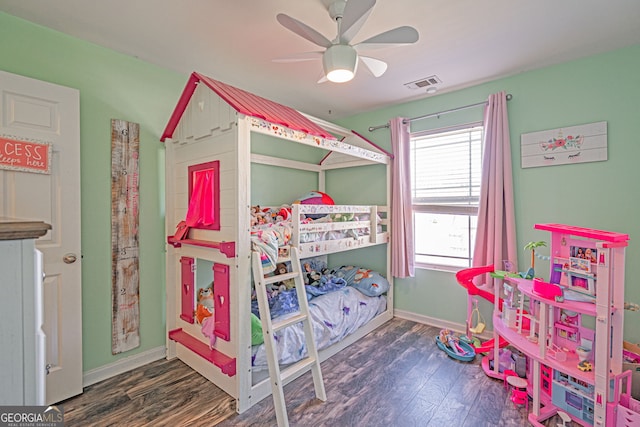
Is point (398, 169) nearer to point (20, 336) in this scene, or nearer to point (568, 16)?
point (568, 16)

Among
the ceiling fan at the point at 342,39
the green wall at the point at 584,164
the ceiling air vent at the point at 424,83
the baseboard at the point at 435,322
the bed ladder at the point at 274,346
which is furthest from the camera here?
the baseboard at the point at 435,322

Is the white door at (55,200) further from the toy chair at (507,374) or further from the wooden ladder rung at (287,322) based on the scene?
the toy chair at (507,374)

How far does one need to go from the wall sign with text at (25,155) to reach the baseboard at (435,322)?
3.49 m

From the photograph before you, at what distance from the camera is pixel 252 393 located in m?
1.92

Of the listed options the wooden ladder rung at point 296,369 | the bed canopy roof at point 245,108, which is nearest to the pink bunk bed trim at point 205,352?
the wooden ladder rung at point 296,369

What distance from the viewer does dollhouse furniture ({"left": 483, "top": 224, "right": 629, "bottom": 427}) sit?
1.53m

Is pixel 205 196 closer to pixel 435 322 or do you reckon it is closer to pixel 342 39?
pixel 342 39

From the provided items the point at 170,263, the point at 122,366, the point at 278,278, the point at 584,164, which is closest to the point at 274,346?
the point at 278,278

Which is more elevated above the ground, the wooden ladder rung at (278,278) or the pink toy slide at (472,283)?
the wooden ladder rung at (278,278)

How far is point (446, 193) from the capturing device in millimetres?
3125

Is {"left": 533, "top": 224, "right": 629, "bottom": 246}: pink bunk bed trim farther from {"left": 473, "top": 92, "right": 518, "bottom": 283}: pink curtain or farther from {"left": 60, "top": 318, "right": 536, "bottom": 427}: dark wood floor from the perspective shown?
{"left": 60, "top": 318, "right": 536, "bottom": 427}: dark wood floor

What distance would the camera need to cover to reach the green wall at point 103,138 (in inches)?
76.8

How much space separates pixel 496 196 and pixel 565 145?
0.66 m

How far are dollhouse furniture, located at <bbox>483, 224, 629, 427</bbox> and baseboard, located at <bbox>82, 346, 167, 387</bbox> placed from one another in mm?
2796
